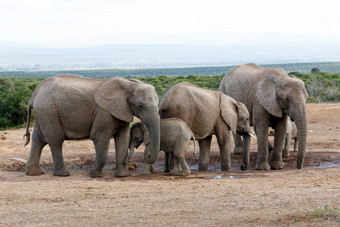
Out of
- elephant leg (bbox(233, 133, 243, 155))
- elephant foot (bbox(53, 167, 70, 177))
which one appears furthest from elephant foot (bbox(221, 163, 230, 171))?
elephant foot (bbox(53, 167, 70, 177))

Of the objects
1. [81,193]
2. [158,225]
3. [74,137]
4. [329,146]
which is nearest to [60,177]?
[74,137]

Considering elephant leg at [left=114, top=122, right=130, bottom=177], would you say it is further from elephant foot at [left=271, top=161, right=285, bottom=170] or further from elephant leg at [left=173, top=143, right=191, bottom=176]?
elephant foot at [left=271, top=161, right=285, bottom=170]

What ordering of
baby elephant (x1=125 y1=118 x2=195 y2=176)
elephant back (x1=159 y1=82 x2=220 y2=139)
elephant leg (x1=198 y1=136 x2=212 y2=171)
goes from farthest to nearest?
elephant leg (x1=198 y1=136 x2=212 y2=171) → elephant back (x1=159 y1=82 x2=220 y2=139) → baby elephant (x1=125 y1=118 x2=195 y2=176)

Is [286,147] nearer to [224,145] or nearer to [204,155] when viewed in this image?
[224,145]

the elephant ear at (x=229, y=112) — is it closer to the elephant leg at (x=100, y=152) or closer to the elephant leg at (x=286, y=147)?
the elephant leg at (x=286, y=147)

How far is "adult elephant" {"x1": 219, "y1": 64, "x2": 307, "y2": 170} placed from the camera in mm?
13773

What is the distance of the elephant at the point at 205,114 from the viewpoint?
536 inches

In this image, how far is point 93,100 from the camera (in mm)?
13125

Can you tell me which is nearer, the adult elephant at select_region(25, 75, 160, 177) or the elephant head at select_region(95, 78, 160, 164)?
the elephant head at select_region(95, 78, 160, 164)

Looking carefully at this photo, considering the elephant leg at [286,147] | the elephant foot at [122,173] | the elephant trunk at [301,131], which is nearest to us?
the elephant foot at [122,173]

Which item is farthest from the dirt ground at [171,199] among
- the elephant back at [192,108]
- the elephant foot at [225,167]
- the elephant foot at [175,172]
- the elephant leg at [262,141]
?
the elephant back at [192,108]

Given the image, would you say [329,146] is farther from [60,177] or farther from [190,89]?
[60,177]

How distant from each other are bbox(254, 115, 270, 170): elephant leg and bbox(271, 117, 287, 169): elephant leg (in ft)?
0.63

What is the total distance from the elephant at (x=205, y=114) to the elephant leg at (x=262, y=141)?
0.87 feet
